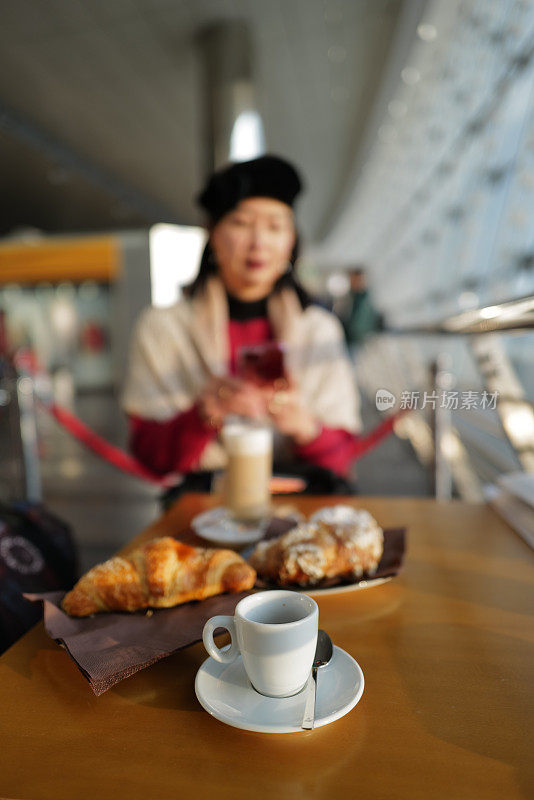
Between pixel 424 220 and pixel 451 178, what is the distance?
1460 mm

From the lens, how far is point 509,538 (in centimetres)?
112

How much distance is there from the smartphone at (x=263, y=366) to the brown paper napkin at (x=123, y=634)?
31.9 inches

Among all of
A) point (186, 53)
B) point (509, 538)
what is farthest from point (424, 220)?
point (509, 538)

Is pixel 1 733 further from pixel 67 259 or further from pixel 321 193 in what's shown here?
pixel 321 193

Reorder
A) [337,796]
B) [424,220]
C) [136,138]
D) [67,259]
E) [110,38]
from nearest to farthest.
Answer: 1. [337,796]
2. [110,38]
3. [424,220]
4. [136,138]
5. [67,259]

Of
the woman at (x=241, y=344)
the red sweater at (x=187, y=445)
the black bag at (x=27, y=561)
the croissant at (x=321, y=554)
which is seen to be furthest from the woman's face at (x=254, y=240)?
the croissant at (x=321, y=554)

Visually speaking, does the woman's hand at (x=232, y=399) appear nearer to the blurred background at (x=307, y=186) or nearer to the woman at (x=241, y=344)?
the woman at (x=241, y=344)

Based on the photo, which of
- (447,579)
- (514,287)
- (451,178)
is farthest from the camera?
(451,178)

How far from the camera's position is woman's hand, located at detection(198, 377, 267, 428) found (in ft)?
5.03

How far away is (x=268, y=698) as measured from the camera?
61 centimetres

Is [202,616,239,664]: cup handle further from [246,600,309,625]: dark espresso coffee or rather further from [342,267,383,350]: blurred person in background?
[342,267,383,350]: blurred person in background

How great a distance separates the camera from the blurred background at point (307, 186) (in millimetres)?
2586

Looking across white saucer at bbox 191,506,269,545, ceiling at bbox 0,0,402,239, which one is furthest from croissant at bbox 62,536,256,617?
ceiling at bbox 0,0,402,239

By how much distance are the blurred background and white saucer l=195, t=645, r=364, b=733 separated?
21.6 inches
